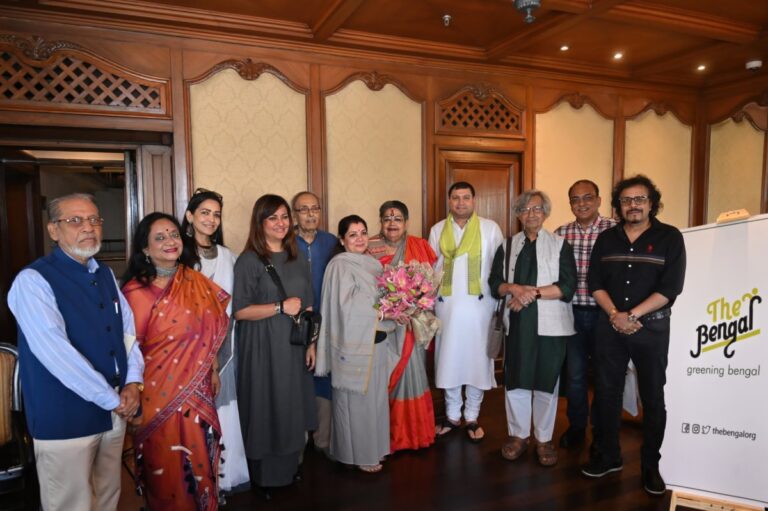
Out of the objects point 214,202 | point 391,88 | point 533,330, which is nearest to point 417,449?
point 533,330

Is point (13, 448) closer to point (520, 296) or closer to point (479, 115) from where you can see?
point (520, 296)

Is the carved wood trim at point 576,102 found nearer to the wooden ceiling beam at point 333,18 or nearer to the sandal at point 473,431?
the wooden ceiling beam at point 333,18

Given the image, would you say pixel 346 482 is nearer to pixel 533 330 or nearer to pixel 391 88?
pixel 533 330

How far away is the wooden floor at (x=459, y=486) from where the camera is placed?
271 centimetres

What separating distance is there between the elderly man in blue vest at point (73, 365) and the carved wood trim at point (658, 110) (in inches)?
208

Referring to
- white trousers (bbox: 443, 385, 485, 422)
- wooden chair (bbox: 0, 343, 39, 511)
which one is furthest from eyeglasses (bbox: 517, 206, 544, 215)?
wooden chair (bbox: 0, 343, 39, 511)

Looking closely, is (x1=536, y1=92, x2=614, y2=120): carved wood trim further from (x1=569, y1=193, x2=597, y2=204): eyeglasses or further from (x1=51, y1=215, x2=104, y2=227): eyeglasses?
(x1=51, y1=215, x2=104, y2=227): eyeglasses

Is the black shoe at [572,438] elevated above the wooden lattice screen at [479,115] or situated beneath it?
situated beneath

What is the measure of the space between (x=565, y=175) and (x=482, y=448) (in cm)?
302

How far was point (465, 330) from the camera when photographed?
11.8ft

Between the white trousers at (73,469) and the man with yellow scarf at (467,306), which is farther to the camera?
the man with yellow scarf at (467,306)

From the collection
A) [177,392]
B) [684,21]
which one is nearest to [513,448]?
[177,392]

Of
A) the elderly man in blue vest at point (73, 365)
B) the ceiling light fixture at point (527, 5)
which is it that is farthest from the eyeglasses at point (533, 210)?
the elderly man in blue vest at point (73, 365)

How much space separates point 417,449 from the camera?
133 inches
